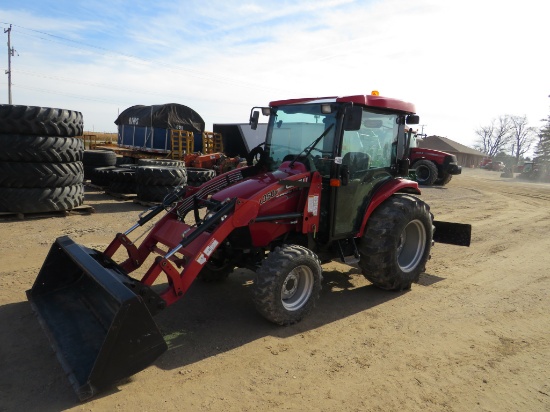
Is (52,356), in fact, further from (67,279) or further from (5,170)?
(5,170)

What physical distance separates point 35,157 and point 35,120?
0.68m

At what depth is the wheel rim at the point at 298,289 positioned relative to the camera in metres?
4.19

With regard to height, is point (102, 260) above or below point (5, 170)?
below

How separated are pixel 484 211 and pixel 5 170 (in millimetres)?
12180

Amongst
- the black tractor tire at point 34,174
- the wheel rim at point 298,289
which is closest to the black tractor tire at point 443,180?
the black tractor tire at point 34,174

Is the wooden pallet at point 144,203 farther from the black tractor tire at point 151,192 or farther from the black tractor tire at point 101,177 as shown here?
the black tractor tire at point 101,177

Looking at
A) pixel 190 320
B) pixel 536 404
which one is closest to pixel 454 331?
pixel 536 404

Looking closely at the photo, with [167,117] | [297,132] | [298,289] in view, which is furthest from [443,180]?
[298,289]

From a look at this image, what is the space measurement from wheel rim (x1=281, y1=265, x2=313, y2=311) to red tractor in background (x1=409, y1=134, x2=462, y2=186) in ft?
53.5

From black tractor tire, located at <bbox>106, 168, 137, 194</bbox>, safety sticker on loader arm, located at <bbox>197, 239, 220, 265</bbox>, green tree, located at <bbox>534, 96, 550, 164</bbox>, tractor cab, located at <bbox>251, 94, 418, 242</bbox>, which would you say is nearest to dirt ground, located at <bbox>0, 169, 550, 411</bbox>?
safety sticker on loader arm, located at <bbox>197, 239, 220, 265</bbox>

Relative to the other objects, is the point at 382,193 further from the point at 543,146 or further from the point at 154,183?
the point at 543,146

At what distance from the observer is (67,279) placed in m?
4.19

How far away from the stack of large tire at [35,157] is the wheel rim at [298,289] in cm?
596

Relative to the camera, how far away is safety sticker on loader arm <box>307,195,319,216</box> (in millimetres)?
4462
